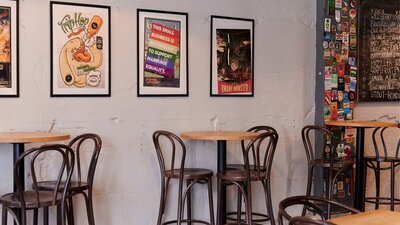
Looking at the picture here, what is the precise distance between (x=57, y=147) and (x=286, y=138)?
8.79 ft

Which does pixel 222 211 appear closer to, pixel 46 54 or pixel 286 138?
pixel 286 138

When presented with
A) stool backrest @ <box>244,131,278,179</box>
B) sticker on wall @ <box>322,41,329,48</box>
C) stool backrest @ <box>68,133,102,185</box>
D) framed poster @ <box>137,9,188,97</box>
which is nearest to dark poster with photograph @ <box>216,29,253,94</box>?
framed poster @ <box>137,9,188,97</box>

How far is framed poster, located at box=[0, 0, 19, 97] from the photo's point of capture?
12.2ft

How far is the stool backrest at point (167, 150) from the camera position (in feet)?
13.6

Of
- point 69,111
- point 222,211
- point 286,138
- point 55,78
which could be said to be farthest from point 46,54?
point 286,138

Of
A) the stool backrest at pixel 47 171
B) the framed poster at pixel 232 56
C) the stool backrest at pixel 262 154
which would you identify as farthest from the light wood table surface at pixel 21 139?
the framed poster at pixel 232 56

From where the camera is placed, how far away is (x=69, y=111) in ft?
13.2

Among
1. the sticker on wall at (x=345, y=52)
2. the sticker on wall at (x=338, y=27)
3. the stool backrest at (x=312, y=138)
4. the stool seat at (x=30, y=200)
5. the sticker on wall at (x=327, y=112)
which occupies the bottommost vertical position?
the stool seat at (x=30, y=200)

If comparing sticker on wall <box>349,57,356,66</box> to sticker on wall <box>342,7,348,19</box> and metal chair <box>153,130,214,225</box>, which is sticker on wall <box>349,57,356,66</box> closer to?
sticker on wall <box>342,7,348,19</box>

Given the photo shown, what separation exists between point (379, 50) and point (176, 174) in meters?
2.88

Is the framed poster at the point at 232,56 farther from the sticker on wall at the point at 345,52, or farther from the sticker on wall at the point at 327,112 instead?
the sticker on wall at the point at 345,52

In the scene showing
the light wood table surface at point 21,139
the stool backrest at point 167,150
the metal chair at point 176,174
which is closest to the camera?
the light wood table surface at point 21,139

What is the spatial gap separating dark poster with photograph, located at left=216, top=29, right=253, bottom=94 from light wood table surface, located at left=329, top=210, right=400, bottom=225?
2.60 metres

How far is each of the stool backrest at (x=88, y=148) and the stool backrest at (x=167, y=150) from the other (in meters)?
0.51
